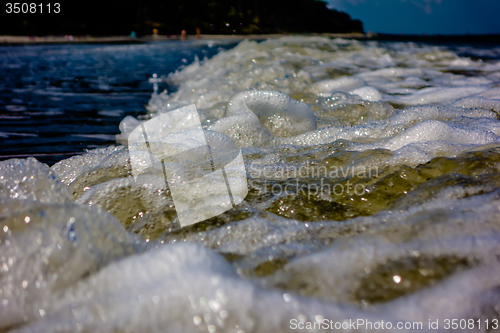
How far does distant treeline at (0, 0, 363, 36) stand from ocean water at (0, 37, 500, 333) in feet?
158

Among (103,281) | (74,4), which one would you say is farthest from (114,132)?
(74,4)

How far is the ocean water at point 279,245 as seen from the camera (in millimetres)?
881

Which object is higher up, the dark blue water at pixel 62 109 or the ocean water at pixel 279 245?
the ocean water at pixel 279 245

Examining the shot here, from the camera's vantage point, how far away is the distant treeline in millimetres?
40575

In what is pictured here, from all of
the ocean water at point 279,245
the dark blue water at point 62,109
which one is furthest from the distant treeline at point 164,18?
the ocean water at point 279,245

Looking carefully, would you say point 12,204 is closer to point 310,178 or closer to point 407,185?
point 310,178

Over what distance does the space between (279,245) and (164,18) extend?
57.8m

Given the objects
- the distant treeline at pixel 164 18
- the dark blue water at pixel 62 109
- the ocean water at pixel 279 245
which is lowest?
the dark blue water at pixel 62 109

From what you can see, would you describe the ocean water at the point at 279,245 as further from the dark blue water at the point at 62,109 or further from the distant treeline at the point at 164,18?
the distant treeline at the point at 164,18

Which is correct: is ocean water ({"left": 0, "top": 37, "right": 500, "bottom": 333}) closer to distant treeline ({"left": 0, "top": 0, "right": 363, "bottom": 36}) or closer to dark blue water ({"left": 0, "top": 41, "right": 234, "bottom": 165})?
dark blue water ({"left": 0, "top": 41, "right": 234, "bottom": 165})

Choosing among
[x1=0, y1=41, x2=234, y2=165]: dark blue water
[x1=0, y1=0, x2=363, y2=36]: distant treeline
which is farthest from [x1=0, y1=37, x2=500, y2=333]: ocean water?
[x1=0, y1=0, x2=363, y2=36]: distant treeline

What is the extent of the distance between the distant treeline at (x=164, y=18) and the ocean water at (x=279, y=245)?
4813 centimetres

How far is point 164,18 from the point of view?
169ft

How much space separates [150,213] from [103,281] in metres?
0.62
